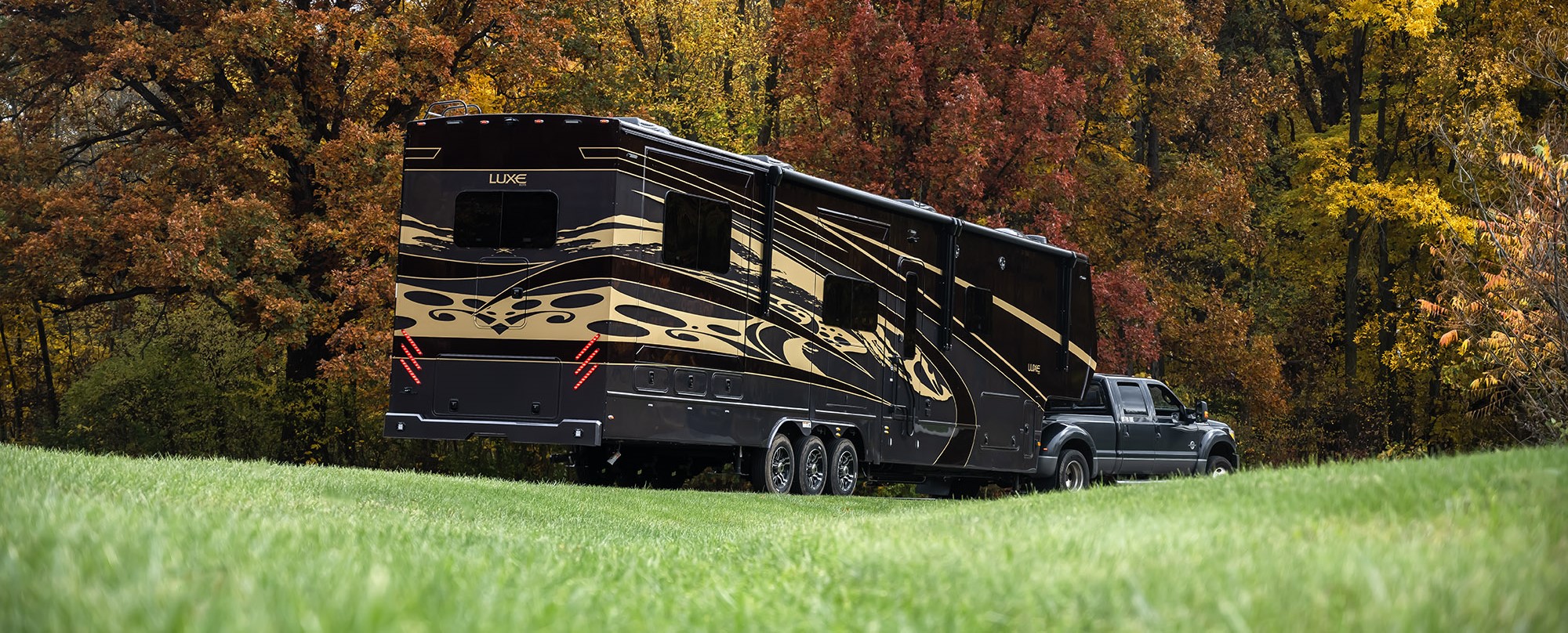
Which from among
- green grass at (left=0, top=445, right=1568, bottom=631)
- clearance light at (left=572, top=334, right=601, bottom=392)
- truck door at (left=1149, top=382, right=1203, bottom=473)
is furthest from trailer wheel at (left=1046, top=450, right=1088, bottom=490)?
green grass at (left=0, top=445, right=1568, bottom=631)

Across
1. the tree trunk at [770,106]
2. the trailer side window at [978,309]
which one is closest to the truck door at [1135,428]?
the trailer side window at [978,309]

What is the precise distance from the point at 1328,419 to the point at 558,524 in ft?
93.3

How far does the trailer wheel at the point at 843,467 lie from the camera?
18234 mm

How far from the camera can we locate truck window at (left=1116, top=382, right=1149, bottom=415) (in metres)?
22.2

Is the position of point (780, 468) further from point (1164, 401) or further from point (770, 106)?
point (770, 106)

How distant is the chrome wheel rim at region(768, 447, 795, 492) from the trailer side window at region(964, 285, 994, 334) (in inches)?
152

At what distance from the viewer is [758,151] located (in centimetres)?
3056

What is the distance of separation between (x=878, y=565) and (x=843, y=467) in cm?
1221

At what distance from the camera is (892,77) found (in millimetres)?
25266

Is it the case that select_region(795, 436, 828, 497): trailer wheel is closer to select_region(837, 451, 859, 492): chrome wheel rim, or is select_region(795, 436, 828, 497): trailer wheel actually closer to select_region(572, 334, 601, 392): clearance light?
select_region(837, 451, 859, 492): chrome wheel rim

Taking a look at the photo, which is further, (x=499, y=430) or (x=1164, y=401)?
(x=1164, y=401)

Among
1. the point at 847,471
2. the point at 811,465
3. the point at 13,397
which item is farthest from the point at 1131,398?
the point at 13,397

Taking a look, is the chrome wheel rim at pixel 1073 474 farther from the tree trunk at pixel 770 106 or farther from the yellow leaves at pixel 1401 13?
the tree trunk at pixel 770 106

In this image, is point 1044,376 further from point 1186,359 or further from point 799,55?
point 1186,359
